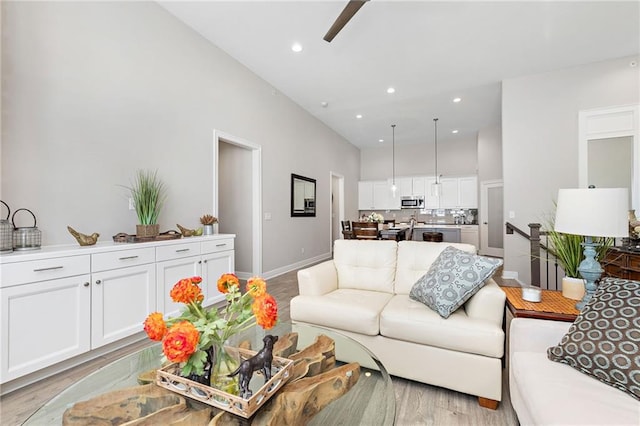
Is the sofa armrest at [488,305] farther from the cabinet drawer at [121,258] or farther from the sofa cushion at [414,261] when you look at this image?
the cabinet drawer at [121,258]

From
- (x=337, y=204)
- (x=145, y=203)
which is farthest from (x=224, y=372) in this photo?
(x=337, y=204)

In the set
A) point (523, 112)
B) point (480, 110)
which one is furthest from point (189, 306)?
point (480, 110)

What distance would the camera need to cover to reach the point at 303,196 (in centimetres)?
592

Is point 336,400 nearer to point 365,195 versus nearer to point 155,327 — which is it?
point 155,327

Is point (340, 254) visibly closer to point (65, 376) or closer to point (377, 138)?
point (65, 376)

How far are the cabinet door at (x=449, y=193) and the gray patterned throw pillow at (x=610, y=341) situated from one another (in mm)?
7112

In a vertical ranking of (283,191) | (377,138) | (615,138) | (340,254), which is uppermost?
(377,138)

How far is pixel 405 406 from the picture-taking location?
5.50 ft

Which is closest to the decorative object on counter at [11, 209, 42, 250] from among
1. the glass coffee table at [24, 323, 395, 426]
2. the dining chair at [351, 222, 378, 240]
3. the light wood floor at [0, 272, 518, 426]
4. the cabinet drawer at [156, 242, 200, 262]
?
the cabinet drawer at [156, 242, 200, 262]

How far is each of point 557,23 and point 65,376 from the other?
581 cm

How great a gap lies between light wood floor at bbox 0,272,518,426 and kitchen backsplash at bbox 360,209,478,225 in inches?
277

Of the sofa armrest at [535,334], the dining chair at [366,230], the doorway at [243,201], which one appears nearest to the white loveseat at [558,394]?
the sofa armrest at [535,334]

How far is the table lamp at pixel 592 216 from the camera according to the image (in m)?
1.52

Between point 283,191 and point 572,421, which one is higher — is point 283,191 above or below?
above
